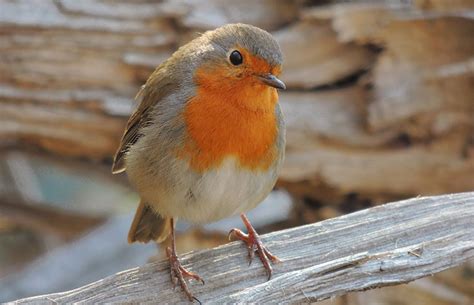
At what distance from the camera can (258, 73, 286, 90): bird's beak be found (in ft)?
13.9

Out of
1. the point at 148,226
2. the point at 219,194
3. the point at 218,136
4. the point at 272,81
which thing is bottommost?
the point at 148,226

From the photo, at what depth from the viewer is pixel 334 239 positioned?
414cm

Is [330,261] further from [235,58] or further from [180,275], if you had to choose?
[235,58]

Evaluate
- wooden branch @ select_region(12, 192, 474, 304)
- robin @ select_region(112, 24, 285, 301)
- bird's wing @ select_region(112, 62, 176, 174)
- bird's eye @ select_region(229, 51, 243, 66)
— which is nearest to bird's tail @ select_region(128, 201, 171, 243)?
bird's wing @ select_region(112, 62, 176, 174)

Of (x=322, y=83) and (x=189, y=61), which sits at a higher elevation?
(x=189, y=61)

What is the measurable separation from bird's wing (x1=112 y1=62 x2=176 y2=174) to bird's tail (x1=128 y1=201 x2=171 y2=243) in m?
0.29

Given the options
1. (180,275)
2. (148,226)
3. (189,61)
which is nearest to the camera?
(180,275)

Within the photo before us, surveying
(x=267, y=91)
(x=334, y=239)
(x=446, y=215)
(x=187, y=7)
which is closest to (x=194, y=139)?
(x=267, y=91)

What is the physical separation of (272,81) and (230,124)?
0.94 ft

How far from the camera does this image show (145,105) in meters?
4.77

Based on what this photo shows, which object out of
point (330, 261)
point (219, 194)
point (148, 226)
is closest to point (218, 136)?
point (219, 194)

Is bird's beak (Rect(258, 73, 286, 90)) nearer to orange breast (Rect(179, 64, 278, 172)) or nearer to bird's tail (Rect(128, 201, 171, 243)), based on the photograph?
orange breast (Rect(179, 64, 278, 172))

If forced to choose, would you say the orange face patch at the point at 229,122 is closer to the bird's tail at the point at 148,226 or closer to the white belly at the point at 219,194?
the white belly at the point at 219,194

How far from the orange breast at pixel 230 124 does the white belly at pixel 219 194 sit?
47mm
